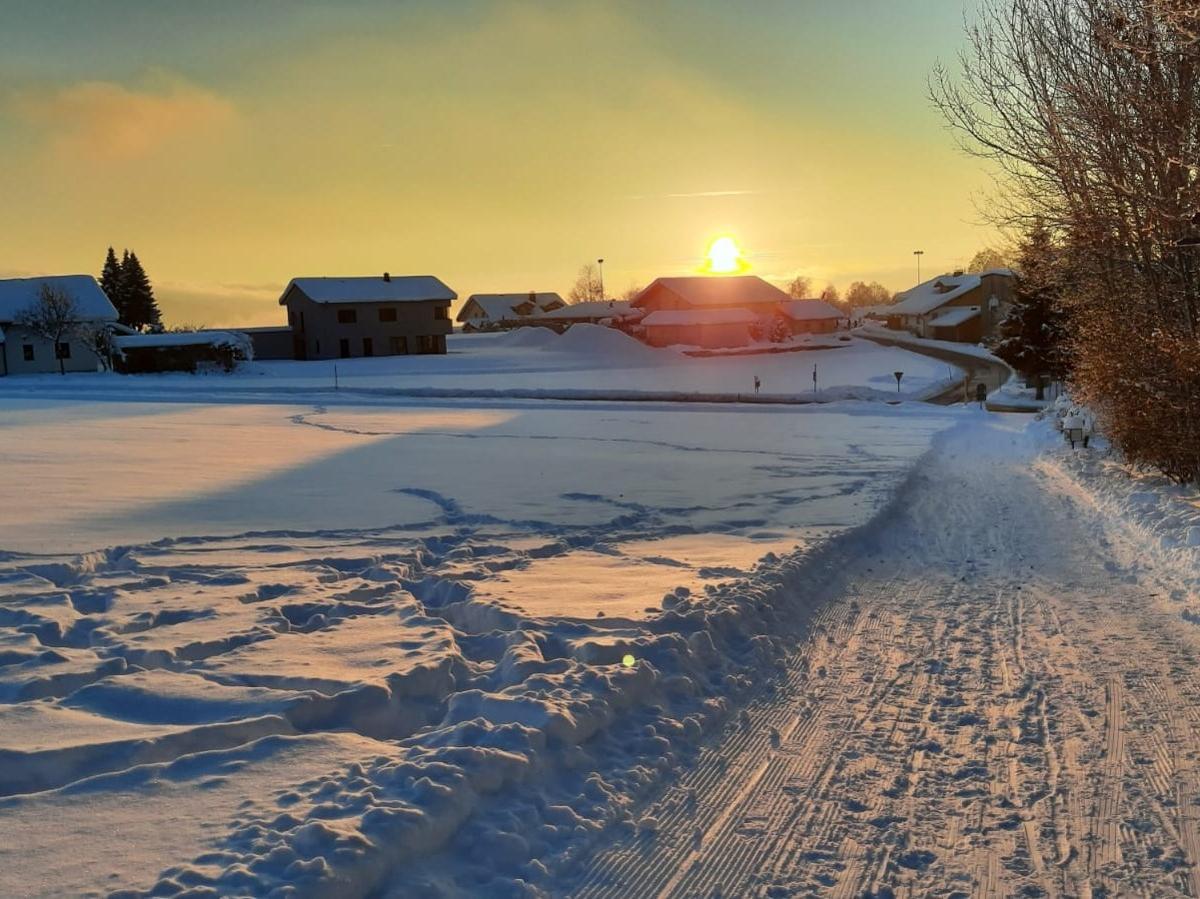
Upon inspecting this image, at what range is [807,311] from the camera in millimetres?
93438

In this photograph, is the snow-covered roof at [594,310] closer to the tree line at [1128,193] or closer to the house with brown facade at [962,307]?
the house with brown facade at [962,307]

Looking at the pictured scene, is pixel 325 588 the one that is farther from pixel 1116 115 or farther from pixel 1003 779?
pixel 1116 115

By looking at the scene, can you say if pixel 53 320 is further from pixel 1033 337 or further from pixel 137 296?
pixel 1033 337

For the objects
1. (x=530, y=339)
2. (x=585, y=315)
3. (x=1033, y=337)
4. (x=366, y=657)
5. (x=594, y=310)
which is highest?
(x=594, y=310)

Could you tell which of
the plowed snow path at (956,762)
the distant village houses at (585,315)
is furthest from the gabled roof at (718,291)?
the plowed snow path at (956,762)

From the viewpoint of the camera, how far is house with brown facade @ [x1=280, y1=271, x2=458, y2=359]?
73312mm

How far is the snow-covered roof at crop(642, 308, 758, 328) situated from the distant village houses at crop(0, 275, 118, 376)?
38686mm

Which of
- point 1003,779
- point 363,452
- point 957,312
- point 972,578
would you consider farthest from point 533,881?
point 957,312

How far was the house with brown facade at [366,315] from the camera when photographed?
73.3 metres

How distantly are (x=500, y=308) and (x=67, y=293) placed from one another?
8567 cm

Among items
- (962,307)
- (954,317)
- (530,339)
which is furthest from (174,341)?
(962,307)

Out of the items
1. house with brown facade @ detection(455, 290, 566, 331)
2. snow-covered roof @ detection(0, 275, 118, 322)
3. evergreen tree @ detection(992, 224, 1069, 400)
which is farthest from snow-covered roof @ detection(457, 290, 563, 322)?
evergreen tree @ detection(992, 224, 1069, 400)

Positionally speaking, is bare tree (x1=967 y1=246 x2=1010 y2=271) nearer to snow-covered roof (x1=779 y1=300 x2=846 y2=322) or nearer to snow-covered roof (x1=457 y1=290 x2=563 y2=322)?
snow-covered roof (x1=779 y1=300 x2=846 y2=322)

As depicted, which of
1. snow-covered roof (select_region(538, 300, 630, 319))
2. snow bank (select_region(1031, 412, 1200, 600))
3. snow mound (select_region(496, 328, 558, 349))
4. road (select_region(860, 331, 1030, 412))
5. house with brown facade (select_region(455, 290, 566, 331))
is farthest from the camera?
house with brown facade (select_region(455, 290, 566, 331))
